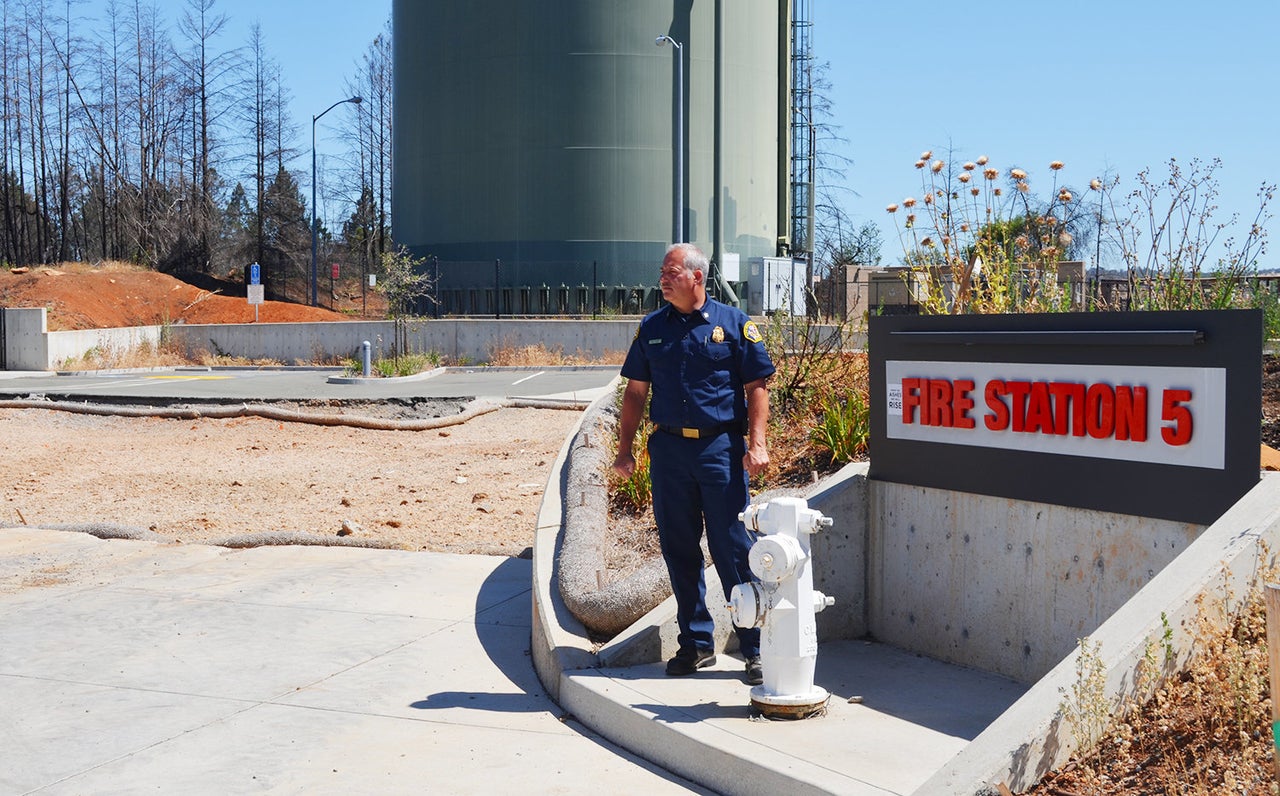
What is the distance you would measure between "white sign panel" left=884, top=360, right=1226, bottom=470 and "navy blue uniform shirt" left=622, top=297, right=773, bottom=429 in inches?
47.8

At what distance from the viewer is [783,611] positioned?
16.7ft

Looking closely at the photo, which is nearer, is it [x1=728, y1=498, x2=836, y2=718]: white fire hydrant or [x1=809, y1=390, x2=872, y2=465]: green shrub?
[x1=728, y1=498, x2=836, y2=718]: white fire hydrant

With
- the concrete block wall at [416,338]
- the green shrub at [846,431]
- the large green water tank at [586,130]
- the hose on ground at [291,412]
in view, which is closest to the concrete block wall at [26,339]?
the concrete block wall at [416,338]

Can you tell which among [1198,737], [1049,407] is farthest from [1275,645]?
[1049,407]

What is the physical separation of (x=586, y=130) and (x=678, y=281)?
1441 inches

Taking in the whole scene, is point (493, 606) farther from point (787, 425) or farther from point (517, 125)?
point (517, 125)

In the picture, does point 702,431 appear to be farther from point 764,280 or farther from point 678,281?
point 764,280

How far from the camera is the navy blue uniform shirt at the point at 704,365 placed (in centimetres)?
587

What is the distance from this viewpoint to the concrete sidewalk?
5.00m

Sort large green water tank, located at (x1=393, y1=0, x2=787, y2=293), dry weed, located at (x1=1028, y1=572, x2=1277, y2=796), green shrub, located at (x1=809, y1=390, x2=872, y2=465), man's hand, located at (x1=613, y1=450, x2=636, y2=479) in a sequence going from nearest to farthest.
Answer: dry weed, located at (x1=1028, y1=572, x2=1277, y2=796), man's hand, located at (x1=613, y1=450, x2=636, y2=479), green shrub, located at (x1=809, y1=390, x2=872, y2=465), large green water tank, located at (x1=393, y1=0, x2=787, y2=293)

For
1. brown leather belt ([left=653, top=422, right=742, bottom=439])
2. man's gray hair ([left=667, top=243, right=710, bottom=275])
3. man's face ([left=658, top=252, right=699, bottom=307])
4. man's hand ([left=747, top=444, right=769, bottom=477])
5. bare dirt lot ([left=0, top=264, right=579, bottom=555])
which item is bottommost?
bare dirt lot ([left=0, top=264, right=579, bottom=555])

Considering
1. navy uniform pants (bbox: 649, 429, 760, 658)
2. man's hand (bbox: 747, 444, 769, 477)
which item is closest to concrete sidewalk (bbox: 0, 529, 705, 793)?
navy uniform pants (bbox: 649, 429, 760, 658)

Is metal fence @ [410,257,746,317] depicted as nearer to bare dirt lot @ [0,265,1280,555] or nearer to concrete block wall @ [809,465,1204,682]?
bare dirt lot @ [0,265,1280,555]

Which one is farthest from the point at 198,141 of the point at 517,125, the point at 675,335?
the point at 675,335
